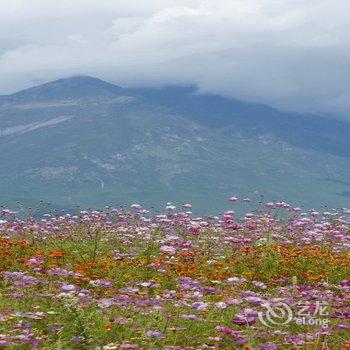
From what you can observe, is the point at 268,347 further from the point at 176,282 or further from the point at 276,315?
the point at 176,282

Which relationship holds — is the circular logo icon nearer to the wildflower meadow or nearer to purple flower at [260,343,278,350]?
the wildflower meadow

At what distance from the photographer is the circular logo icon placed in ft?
26.5

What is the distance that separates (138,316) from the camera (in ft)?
27.0

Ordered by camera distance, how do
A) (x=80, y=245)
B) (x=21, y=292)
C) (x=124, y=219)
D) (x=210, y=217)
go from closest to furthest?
(x=21, y=292) < (x=80, y=245) < (x=210, y=217) < (x=124, y=219)

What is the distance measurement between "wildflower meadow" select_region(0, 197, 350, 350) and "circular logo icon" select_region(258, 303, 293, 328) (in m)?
0.02

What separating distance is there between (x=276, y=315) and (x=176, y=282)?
3.69 meters

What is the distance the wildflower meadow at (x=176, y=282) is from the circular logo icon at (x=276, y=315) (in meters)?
0.02

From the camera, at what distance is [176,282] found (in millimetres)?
11625

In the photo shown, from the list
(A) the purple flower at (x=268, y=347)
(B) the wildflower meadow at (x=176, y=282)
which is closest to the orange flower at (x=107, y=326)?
(B) the wildflower meadow at (x=176, y=282)

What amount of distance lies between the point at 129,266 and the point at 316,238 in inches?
205

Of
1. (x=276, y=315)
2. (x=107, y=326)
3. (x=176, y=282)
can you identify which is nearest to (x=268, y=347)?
(x=276, y=315)

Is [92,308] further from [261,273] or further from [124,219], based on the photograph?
[124,219]

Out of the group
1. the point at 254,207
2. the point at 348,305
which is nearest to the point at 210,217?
the point at 254,207

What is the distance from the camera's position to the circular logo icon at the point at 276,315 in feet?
26.5
